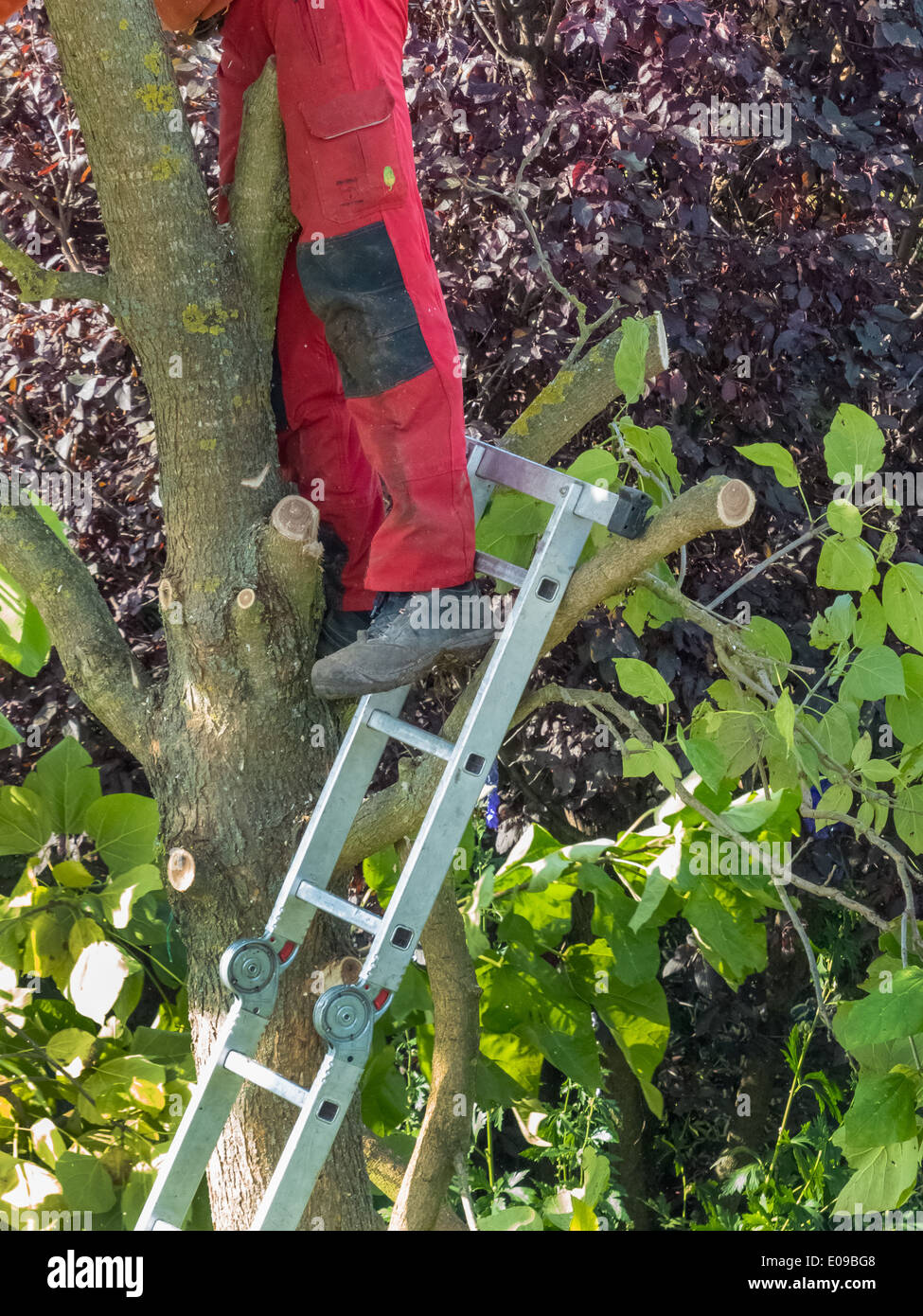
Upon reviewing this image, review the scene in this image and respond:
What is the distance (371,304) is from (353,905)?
781mm

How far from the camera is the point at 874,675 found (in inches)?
77.0

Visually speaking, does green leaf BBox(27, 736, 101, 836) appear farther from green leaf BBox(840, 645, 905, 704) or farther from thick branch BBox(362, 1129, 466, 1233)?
green leaf BBox(840, 645, 905, 704)

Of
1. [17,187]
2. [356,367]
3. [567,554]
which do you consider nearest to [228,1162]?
[567,554]

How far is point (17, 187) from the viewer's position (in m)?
3.11

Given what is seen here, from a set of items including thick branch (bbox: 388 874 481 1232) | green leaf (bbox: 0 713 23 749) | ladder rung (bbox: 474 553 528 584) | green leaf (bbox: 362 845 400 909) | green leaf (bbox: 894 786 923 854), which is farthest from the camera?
green leaf (bbox: 362 845 400 909)

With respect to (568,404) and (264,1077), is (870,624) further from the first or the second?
(264,1077)

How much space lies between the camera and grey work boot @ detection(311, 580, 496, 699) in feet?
5.70

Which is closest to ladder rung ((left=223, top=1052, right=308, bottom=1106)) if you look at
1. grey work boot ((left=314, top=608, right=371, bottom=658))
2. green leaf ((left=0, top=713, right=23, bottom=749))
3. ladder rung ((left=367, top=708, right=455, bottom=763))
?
ladder rung ((left=367, top=708, right=455, bottom=763))

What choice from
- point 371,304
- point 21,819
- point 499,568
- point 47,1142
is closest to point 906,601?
point 499,568

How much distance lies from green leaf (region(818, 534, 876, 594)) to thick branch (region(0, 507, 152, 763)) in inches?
40.7

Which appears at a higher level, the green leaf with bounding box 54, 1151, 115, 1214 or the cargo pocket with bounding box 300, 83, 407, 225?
the cargo pocket with bounding box 300, 83, 407, 225

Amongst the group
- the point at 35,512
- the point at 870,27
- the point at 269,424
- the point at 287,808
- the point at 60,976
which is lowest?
the point at 60,976
